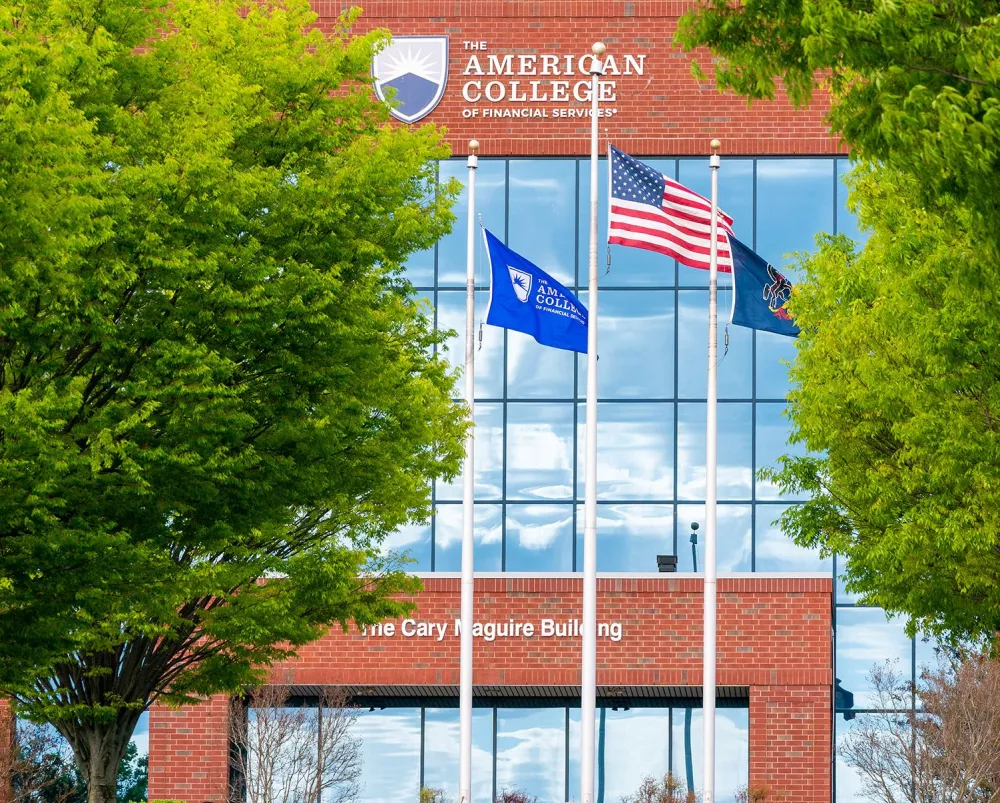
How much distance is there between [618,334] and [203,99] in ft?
65.8

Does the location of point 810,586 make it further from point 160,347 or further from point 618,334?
point 160,347

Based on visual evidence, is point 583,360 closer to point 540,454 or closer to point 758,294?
point 540,454

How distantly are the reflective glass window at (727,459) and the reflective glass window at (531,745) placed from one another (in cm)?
536

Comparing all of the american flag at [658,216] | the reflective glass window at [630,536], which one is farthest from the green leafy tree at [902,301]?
the reflective glass window at [630,536]

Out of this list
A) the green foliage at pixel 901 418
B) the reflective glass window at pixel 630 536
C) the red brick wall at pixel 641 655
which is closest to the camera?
the green foliage at pixel 901 418

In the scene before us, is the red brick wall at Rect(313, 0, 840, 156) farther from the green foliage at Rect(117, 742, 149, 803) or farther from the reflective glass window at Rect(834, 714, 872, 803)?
the green foliage at Rect(117, 742, 149, 803)

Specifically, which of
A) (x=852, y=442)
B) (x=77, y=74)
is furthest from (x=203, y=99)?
(x=852, y=442)

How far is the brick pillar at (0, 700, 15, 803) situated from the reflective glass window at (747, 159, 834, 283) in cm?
1706

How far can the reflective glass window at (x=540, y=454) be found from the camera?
34.3 m

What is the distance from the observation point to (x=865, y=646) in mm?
33375

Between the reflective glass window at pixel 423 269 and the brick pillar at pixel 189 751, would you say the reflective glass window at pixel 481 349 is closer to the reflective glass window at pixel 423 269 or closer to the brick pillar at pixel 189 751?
the reflective glass window at pixel 423 269

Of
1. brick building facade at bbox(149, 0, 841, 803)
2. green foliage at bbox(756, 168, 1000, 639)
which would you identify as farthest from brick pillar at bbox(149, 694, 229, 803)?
green foliage at bbox(756, 168, 1000, 639)

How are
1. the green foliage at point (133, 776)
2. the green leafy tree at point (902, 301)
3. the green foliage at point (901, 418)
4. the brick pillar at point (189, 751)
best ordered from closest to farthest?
the green leafy tree at point (902, 301) → the green foliage at point (901, 418) → the brick pillar at point (189, 751) → the green foliage at point (133, 776)

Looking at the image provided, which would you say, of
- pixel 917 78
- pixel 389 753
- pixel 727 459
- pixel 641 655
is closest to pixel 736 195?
pixel 727 459
